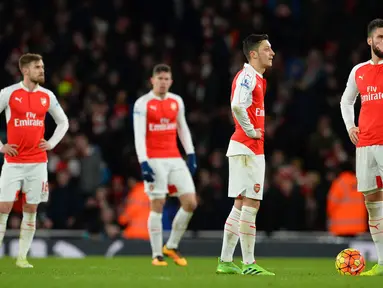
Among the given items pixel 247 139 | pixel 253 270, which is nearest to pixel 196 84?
pixel 247 139

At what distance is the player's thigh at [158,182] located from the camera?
1374 centimetres

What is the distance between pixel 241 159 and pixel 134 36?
43.3 ft

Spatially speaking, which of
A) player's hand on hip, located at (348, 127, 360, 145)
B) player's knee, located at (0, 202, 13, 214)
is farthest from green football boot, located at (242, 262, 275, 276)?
player's knee, located at (0, 202, 13, 214)

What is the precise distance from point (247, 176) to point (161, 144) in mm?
3399

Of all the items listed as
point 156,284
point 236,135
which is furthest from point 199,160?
point 156,284

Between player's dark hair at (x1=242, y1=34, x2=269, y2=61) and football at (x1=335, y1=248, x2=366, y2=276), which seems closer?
football at (x1=335, y1=248, x2=366, y2=276)

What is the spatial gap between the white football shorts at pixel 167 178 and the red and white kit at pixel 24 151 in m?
1.70

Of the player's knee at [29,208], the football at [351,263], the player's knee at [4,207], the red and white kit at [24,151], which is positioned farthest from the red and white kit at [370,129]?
the player's knee at [4,207]

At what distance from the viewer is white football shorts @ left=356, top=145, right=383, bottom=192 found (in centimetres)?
1059

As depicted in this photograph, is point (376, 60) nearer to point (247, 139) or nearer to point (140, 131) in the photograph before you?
point (247, 139)

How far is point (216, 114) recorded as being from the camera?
838 inches

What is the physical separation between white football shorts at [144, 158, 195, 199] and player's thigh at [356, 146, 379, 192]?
3.70 m

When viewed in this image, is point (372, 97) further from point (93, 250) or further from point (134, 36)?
A: point (134, 36)

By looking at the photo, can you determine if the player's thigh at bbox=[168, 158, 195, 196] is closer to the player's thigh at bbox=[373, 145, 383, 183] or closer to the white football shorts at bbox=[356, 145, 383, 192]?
the white football shorts at bbox=[356, 145, 383, 192]
